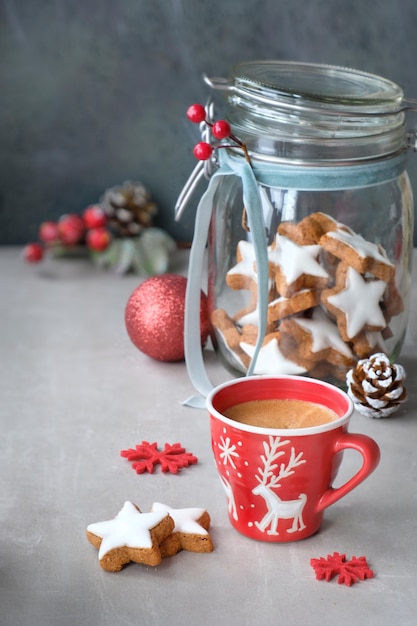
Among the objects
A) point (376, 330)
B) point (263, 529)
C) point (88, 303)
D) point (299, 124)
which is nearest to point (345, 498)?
point (263, 529)

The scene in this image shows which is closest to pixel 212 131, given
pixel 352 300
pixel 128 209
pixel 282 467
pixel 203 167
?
pixel 203 167

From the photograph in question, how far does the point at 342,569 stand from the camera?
0.54 m

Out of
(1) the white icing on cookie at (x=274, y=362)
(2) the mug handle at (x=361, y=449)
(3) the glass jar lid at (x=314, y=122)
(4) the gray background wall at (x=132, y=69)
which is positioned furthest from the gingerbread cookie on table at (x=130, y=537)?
(4) the gray background wall at (x=132, y=69)

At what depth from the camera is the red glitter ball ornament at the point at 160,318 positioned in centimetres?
A: 85

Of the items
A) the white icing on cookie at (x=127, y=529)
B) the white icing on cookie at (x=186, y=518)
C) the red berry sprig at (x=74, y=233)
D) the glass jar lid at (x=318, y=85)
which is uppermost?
the glass jar lid at (x=318, y=85)

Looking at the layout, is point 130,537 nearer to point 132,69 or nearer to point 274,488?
point 274,488

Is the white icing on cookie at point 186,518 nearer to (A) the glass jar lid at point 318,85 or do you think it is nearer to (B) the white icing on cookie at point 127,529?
(B) the white icing on cookie at point 127,529

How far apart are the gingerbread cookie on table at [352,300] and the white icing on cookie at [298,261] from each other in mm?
16

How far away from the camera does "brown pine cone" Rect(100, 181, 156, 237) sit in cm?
122

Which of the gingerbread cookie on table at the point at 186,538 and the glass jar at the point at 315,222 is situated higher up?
the glass jar at the point at 315,222

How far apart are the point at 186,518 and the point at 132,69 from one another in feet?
2.61

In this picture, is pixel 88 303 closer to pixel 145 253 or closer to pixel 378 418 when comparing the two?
pixel 145 253

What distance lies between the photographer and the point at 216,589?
0.53 meters

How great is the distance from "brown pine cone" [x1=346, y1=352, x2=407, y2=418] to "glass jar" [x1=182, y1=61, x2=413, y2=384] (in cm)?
3
